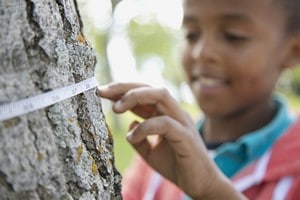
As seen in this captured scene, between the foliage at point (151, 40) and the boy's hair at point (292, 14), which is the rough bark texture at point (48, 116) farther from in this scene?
the foliage at point (151, 40)

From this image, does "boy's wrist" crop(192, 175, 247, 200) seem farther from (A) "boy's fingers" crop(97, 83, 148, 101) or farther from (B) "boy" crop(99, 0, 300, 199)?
(B) "boy" crop(99, 0, 300, 199)

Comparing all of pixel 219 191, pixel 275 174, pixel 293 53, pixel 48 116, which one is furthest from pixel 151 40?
pixel 48 116

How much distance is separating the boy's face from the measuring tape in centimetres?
82

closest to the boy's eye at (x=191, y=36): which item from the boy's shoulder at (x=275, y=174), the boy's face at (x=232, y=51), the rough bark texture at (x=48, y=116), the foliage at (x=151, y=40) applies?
the boy's face at (x=232, y=51)

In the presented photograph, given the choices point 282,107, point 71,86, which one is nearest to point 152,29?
point 282,107

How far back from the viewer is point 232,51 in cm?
163

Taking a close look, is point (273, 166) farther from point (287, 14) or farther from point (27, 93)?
point (27, 93)

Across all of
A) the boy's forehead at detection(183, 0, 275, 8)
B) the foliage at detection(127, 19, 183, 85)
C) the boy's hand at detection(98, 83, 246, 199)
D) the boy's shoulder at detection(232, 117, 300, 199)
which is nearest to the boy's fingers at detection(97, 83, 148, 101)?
the boy's hand at detection(98, 83, 246, 199)

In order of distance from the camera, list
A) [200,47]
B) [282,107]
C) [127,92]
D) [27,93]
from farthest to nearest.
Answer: [282,107] → [200,47] → [127,92] → [27,93]

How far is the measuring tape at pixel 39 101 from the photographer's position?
0.70 metres

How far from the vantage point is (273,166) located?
5.02 feet

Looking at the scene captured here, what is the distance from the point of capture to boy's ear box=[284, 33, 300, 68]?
5.74 ft

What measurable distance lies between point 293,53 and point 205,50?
282 mm

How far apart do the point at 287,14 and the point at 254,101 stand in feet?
0.79
